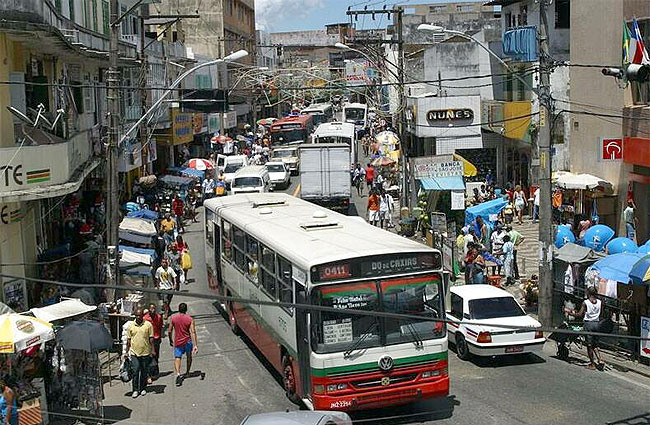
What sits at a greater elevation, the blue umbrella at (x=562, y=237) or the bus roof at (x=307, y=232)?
the bus roof at (x=307, y=232)

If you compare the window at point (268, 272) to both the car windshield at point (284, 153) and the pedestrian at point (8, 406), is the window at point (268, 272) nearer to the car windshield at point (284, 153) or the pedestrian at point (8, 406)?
the pedestrian at point (8, 406)

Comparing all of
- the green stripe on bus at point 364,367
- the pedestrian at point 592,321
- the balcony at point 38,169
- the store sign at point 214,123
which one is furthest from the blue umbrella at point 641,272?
the store sign at point 214,123

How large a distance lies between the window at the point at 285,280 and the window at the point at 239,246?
3.28 meters

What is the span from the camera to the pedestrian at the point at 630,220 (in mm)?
25922

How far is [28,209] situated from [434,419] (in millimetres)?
12612

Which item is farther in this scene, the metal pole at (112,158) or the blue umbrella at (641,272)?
the metal pole at (112,158)

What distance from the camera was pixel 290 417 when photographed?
10.9 m

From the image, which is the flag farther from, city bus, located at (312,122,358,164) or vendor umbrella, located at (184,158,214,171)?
city bus, located at (312,122,358,164)

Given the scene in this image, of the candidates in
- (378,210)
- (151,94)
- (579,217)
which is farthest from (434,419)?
(151,94)

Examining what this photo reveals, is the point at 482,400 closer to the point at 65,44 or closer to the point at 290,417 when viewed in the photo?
the point at 290,417

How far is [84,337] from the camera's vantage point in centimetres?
1398

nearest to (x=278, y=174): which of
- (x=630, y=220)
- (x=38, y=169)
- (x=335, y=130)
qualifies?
(x=335, y=130)

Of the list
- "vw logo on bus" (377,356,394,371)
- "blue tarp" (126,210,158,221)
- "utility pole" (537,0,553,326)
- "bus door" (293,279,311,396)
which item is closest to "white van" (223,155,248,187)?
"blue tarp" (126,210,158,221)

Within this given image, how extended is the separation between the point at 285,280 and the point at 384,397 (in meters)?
2.66
